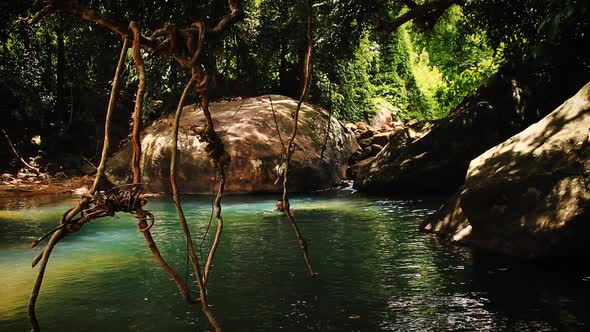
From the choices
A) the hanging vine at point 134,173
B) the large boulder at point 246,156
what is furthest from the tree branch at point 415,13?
the hanging vine at point 134,173

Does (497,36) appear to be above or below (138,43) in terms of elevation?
above

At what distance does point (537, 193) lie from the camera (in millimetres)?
5363

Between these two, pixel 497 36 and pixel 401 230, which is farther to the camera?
pixel 497 36

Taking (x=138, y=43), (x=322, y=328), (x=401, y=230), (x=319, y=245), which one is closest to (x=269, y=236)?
(x=319, y=245)

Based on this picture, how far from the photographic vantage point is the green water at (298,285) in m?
4.04

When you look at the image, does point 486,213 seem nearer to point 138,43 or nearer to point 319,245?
point 319,245

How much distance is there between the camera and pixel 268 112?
12.6 meters

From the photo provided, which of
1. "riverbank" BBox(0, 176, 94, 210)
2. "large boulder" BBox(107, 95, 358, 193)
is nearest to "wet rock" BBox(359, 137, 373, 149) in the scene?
"large boulder" BBox(107, 95, 358, 193)

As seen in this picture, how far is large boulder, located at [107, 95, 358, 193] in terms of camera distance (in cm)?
1123

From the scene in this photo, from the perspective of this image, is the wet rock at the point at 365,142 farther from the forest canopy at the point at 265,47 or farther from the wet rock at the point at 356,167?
the forest canopy at the point at 265,47

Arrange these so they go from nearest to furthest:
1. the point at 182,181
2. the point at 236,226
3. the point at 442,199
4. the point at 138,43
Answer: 1. the point at 138,43
2. the point at 236,226
3. the point at 442,199
4. the point at 182,181

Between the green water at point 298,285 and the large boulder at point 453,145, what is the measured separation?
9.00 feet

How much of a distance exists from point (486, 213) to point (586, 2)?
2.19 metres

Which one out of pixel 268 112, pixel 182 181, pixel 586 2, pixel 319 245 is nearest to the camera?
pixel 586 2
